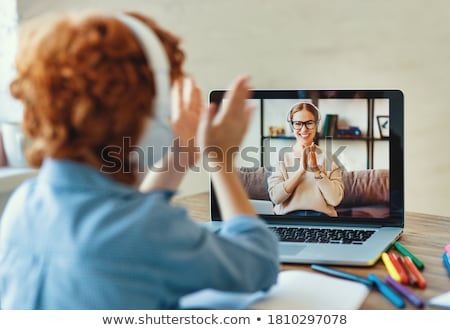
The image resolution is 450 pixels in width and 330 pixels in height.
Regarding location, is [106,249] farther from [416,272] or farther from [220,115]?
[416,272]

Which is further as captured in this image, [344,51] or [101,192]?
[344,51]

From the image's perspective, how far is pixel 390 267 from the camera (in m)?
0.79

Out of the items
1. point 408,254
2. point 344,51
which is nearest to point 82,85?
point 408,254

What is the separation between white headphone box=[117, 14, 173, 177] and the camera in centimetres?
53

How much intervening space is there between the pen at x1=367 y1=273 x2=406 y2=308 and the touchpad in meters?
0.14

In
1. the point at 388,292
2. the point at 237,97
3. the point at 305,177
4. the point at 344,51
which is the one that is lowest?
the point at 388,292

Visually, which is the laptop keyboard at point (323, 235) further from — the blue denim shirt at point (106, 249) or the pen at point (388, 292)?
the blue denim shirt at point (106, 249)

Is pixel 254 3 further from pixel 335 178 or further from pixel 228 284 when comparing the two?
pixel 228 284

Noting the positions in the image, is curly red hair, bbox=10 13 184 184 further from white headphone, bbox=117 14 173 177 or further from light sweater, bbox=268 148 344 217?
light sweater, bbox=268 148 344 217

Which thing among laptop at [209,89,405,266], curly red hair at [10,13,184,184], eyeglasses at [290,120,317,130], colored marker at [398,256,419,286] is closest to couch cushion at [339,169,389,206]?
laptop at [209,89,405,266]

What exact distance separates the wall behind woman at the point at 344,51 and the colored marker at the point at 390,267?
1133 mm

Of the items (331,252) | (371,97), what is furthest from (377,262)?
(371,97)

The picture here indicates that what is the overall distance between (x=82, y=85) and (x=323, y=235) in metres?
0.58

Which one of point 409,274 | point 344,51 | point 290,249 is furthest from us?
point 344,51
